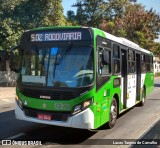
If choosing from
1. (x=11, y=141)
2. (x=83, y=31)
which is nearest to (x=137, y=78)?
(x=83, y=31)

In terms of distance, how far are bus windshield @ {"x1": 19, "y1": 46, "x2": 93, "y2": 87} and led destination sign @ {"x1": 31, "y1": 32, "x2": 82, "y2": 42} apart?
26cm

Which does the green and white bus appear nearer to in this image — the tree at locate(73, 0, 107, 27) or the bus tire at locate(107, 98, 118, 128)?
the bus tire at locate(107, 98, 118, 128)

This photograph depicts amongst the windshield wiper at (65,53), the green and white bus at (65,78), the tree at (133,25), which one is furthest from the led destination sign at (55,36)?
the tree at (133,25)

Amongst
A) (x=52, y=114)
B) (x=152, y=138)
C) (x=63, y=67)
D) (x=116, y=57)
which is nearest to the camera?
(x=52, y=114)

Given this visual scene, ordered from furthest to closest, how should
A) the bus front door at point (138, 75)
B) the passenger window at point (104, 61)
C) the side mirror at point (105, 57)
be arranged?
the bus front door at point (138, 75) → the side mirror at point (105, 57) → the passenger window at point (104, 61)

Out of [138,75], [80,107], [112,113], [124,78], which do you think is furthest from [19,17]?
[80,107]

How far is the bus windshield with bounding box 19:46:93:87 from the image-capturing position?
8.07m

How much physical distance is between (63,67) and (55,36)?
923mm

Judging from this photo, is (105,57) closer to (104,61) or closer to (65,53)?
(104,61)

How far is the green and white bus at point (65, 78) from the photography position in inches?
312

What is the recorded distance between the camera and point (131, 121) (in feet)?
36.5

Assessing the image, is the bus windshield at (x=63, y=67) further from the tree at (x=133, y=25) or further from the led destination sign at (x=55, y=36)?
the tree at (x=133, y=25)

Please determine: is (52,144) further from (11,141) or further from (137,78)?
(137,78)

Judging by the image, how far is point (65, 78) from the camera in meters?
8.11
